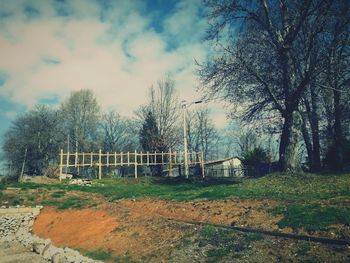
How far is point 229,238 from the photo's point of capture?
8.26 meters

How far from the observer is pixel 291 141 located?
17844 millimetres

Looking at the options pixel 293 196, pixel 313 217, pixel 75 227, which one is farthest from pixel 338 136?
pixel 75 227

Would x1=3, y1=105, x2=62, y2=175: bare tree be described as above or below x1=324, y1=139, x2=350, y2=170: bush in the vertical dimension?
above

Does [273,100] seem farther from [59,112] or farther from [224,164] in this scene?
[59,112]

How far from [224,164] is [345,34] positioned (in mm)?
41390

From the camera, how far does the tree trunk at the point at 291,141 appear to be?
17844 millimetres

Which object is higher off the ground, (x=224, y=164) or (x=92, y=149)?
(x=92, y=149)

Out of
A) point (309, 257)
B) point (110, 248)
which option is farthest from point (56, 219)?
point (309, 257)

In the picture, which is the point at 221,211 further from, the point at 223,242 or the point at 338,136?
the point at 338,136

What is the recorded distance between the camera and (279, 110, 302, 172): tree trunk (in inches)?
703

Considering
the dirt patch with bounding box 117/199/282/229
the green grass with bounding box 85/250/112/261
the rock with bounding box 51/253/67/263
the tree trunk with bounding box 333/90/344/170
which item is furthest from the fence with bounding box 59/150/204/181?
the green grass with bounding box 85/250/112/261

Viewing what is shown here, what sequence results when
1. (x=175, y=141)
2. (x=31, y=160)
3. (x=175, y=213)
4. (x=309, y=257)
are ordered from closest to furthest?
1. (x=309, y=257)
2. (x=175, y=213)
3. (x=175, y=141)
4. (x=31, y=160)

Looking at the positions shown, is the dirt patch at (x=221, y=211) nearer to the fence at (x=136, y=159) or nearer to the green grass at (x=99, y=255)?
the green grass at (x=99, y=255)

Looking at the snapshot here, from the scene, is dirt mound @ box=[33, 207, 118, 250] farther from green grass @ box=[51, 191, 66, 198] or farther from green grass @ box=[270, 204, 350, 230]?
green grass @ box=[270, 204, 350, 230]
